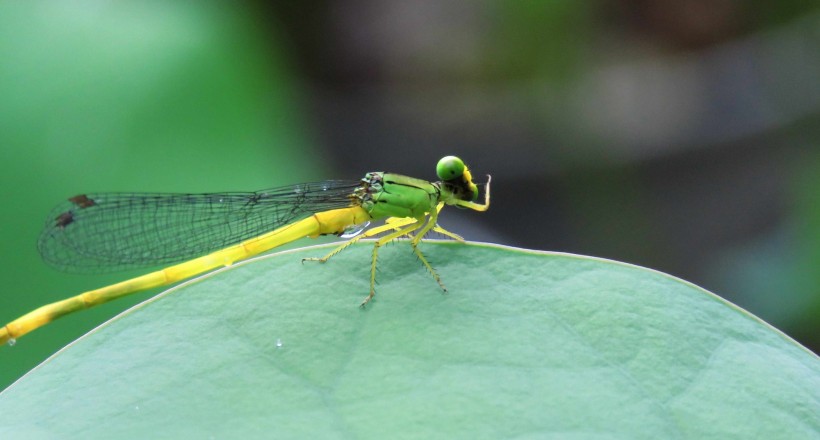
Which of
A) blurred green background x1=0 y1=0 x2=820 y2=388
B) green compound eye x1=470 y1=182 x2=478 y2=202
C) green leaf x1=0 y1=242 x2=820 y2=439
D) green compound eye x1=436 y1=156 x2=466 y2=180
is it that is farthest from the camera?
blurred green background x1=0 y1=0 x2=820 y2=388

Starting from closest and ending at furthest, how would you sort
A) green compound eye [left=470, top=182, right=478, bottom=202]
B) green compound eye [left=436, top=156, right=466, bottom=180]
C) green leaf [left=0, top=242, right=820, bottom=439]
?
1. green leaf [left=0, top=242, right=820, bottom=439]
2. green compound eye [left=436, top=156, right=466, bottom=180]
3. green compound eye [left=470, top=182, right=478, bottom=202]

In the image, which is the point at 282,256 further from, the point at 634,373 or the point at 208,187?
the point at 208,187

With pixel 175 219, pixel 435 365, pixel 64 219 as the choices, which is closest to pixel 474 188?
pixel 175 219

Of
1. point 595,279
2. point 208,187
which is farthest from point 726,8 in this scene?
point 595,279

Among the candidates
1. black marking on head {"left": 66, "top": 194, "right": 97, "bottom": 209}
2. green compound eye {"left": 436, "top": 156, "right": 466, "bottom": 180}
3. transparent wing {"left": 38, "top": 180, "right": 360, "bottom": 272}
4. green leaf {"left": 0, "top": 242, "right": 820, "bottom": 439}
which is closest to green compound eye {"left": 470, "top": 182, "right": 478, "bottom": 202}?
green compound eye {"left": 436, "top": 156, "right": 466, "bottom": 180}

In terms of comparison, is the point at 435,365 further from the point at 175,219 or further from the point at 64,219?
the point at 64,219

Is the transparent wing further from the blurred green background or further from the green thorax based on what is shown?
the blurred green background

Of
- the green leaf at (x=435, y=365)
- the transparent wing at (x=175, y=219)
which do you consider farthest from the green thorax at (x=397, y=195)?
the green leaf at (x=435, y=365)

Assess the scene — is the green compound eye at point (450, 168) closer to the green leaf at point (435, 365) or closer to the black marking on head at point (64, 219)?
the green leaf at point (435, 365)
